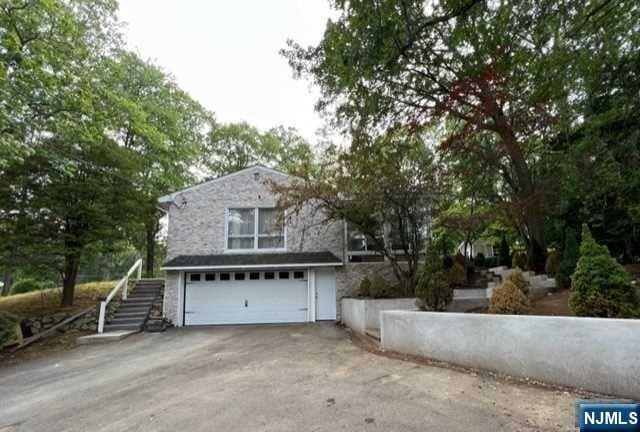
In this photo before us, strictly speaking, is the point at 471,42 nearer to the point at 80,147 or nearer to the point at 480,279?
the point at 480,279

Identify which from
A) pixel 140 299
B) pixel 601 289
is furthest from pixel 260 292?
pixel 601 289

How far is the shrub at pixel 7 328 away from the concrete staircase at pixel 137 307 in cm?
230

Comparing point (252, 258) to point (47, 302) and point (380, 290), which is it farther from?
point (47, 302)

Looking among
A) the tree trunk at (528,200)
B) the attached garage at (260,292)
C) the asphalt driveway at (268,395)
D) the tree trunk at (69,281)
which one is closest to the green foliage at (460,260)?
the tree trunk at (528,200)

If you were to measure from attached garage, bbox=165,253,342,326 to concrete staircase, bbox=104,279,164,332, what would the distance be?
1.53m

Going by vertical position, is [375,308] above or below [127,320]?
above

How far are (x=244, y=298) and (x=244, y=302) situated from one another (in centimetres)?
15

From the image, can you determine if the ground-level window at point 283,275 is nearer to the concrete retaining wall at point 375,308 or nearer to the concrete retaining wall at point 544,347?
the concrete retaining wall at point 375,308

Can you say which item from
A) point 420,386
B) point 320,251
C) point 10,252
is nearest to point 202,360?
point 420,386

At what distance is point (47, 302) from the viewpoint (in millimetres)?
11922

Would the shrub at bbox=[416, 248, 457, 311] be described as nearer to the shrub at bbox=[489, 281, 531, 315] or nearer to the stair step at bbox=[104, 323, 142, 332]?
the shrub at bbox=[489, 281, 531, 315]

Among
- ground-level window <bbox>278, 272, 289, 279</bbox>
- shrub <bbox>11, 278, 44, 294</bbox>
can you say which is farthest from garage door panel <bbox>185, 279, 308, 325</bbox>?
shrub <bbox>11, 278, 44, 294</bbox>

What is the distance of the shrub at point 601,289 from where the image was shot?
4.01 meters

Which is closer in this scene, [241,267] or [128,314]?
[241,267]
